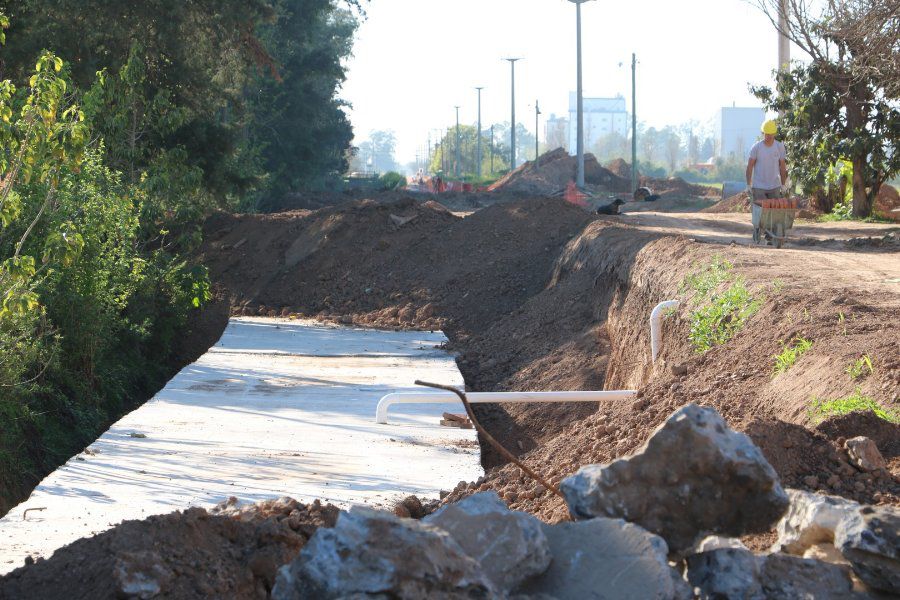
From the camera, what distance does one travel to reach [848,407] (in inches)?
213

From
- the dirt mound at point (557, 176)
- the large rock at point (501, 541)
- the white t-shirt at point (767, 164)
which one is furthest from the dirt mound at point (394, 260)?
the dirt mound at point (557, 176)

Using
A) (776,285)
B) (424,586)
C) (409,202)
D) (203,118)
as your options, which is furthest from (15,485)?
(409,202)

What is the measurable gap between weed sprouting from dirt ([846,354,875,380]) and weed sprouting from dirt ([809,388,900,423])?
0.76 feet

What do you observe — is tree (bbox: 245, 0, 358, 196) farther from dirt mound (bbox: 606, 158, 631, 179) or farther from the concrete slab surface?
dirt mound (bbox: 606, 158, 631, 179)

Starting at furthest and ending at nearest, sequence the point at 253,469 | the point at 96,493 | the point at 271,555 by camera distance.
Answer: the point at 253,469 < the point at 96,493 < the point at 271,555

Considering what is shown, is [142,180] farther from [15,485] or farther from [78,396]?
[15,485]

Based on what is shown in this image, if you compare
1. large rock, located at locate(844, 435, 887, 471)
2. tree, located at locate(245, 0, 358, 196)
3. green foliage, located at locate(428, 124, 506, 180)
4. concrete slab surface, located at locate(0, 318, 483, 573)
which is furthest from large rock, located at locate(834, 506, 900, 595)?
green foliage, located at locate(428, 124, 506, 180)

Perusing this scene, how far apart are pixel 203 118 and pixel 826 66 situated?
1248 cm

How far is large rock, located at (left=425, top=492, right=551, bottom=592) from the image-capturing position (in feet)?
11.1

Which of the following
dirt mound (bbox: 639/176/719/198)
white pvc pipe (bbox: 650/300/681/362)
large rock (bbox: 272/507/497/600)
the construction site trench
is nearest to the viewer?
large rock (bbox: 272/507/497/600)

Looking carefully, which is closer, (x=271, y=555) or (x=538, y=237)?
(x=271, y=555)

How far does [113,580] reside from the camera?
356cm

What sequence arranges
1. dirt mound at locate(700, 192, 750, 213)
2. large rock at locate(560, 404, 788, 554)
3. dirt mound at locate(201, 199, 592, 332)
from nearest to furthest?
large rock at locate(560, 404, 788, 554) → dirt mound at locate(201, 199, 592, 332) → dirt mound at locate(700, 192, 750, 213)

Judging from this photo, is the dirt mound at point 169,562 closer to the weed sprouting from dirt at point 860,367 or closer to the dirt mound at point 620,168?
the weed sprouting from dirt at point 860,367
